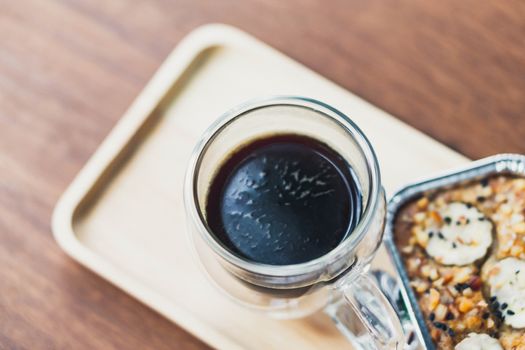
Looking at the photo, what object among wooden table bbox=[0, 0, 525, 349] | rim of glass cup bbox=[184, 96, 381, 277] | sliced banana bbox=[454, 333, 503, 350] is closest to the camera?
rim of glass cup bbox=[184, 96, 381, 277]

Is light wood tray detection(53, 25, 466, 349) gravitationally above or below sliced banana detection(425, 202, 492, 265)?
below

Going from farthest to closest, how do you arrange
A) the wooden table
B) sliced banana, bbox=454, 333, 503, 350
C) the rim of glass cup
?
the wooden table
sliced banana, bbox=454, 333, 503, 350
the rim of glass cup

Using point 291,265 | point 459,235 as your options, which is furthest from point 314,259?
point 459,235

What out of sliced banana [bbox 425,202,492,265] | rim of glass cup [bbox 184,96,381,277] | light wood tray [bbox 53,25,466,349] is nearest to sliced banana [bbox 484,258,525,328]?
sliced banana [bbox 425,202,492,265]

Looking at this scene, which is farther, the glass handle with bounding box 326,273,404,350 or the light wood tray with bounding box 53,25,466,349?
the light wood tray with bounding box 53,25,466,349

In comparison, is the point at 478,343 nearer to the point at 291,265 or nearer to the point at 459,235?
the point at 459,235

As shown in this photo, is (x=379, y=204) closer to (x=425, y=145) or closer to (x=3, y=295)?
(x=425, y=145)

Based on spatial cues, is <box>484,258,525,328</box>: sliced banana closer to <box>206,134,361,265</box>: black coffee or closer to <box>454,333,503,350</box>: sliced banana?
<box>454,333,503,350</box>: sliced banana
